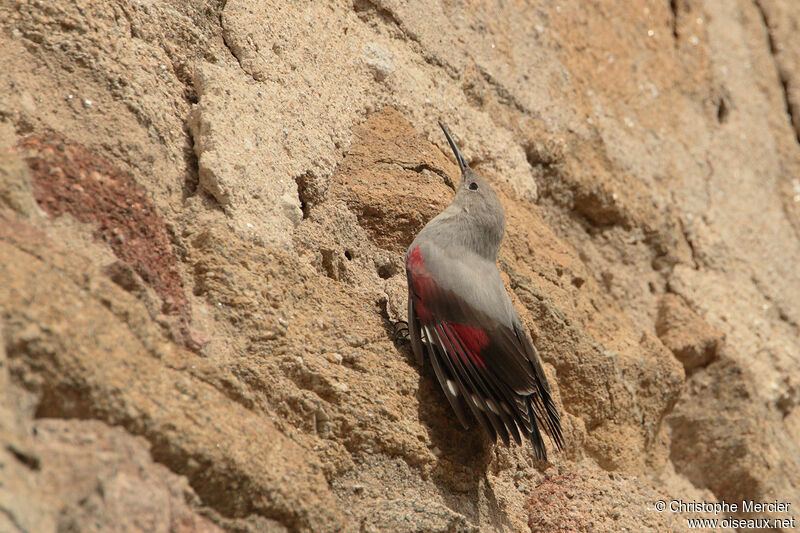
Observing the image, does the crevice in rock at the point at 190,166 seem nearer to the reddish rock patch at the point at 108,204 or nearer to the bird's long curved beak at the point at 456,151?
the reddish rock patch at the point at 108,204

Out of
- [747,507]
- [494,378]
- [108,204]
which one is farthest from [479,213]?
[747,507]

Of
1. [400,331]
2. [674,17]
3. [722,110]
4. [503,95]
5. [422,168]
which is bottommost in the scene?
[400,331]

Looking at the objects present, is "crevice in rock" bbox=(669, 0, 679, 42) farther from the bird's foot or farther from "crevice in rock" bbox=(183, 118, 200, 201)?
"crevice in rock" bbox=(183, 118, 200, 201)

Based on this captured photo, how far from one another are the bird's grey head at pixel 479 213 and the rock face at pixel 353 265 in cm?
8

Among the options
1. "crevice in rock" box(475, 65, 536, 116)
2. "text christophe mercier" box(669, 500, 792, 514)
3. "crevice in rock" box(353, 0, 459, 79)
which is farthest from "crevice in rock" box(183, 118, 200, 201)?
"text christophe mercier" box(669, 500, 792, 514)

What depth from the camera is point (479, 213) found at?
2703 mm

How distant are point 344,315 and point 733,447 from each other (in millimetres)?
1666

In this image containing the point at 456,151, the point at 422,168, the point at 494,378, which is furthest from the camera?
the point at 456,151

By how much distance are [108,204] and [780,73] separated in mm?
3991

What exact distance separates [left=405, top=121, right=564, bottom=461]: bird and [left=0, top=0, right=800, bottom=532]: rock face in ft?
0.28

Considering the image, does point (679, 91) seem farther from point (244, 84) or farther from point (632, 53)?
point (244, 84)

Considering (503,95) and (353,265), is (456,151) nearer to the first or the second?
(503,95)

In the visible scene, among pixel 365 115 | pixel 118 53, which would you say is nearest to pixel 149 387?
pixel 118 53

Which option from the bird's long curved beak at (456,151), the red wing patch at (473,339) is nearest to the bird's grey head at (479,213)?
the bird's long curved beak at (456,151)
